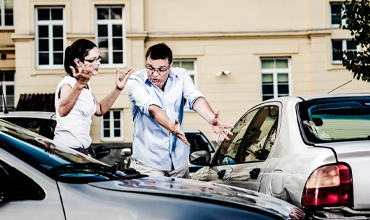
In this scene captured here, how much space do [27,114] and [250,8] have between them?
18.8m

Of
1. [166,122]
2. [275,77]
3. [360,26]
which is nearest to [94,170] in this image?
[166,122]

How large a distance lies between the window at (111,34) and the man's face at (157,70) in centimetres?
2070

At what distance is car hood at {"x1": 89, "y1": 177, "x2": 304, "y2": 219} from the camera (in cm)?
393

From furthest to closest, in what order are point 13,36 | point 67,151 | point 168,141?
point 13,36
point 168,141
point 67,151

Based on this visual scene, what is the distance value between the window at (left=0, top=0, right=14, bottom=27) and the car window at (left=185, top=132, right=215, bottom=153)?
645 inches

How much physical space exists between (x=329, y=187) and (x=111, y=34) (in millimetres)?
22414

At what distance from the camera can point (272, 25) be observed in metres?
26.9

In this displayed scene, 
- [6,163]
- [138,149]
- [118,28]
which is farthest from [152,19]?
[6,163]

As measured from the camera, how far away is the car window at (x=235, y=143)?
6.56 meters

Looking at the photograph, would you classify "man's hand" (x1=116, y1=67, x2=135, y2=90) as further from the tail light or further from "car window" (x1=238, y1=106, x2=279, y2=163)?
the tail light

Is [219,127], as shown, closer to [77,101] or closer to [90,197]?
[77,101]

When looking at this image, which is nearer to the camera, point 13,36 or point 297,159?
point 297,159

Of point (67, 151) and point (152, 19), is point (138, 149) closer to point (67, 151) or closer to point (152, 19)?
point (67, 151)

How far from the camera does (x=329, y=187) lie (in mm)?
4734
